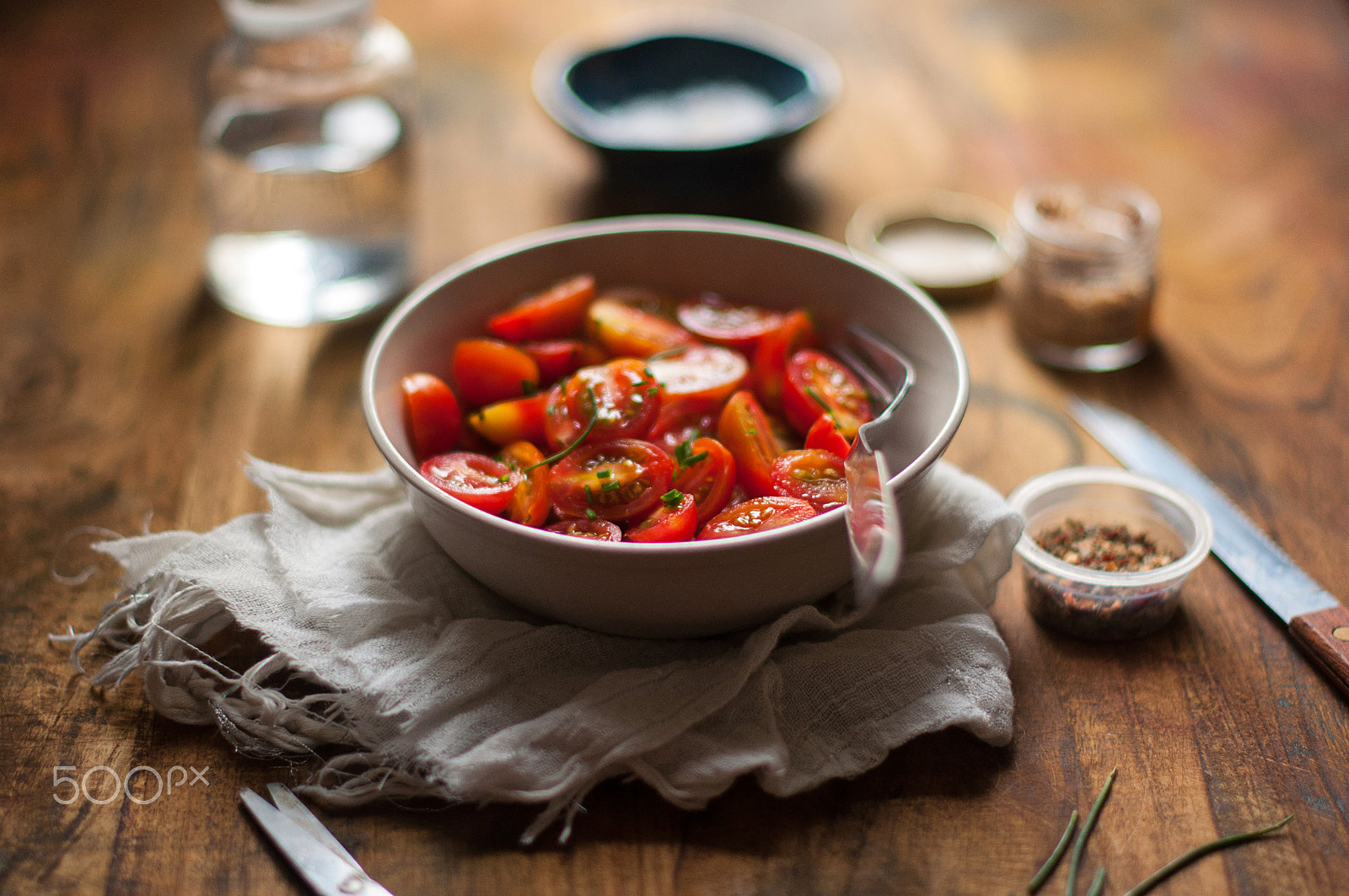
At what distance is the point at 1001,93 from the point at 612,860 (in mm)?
2212

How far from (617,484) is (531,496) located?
0.35 feet

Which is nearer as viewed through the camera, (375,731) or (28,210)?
(375,731)

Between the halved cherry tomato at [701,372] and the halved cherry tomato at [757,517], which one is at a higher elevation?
the halved cherry tomato at [701,372]

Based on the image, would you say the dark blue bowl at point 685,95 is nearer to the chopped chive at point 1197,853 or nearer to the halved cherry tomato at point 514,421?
the halved cherry tomato at point 514,421

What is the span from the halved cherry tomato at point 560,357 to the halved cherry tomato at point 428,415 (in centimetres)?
15

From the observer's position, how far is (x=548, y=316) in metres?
1.57

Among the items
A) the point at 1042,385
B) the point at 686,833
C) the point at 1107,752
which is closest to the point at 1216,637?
the point at 1107,752

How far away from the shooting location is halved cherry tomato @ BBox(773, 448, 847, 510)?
1277mm

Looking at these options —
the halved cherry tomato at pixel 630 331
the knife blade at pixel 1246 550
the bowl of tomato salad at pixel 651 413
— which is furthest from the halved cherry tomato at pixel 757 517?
the knife blade at pixel 1246 550

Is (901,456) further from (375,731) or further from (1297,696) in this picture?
(375,731)

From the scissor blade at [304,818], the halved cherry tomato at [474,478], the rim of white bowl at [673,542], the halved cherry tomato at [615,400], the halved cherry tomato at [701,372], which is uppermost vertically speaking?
the rim of white bowl at [673,542]

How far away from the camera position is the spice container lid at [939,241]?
2018mm

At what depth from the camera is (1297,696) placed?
4.13 feet

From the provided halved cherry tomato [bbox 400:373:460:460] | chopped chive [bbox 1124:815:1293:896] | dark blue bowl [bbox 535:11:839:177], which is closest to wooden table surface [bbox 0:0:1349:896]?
chopped chive [bbox 1124:815:1293:896]
